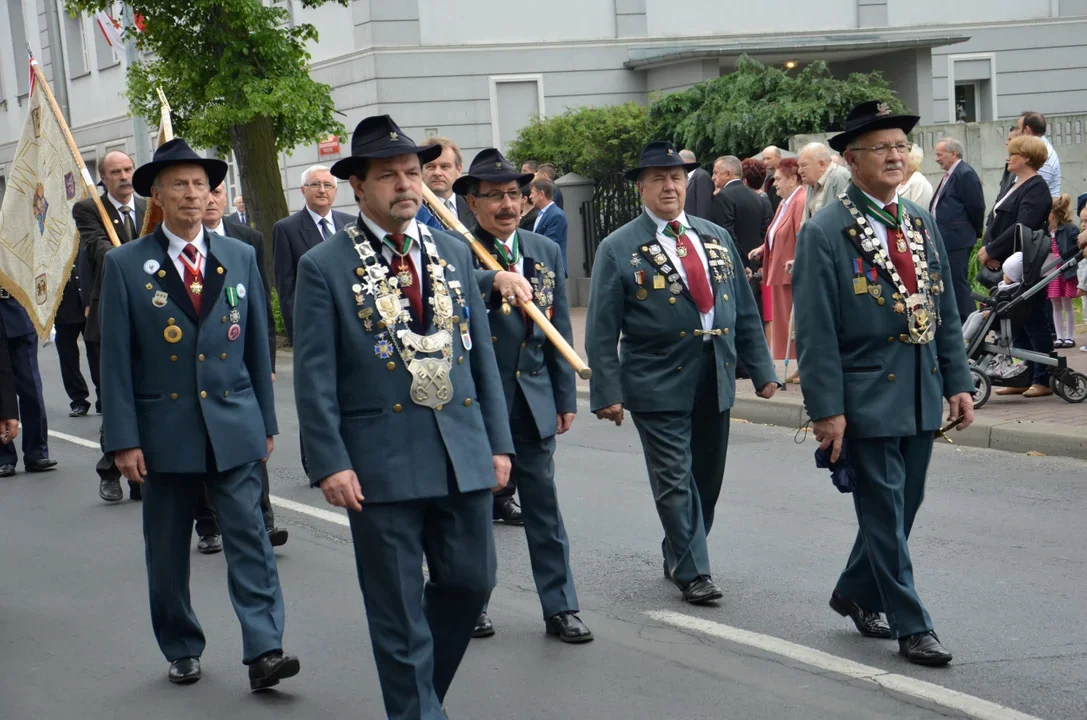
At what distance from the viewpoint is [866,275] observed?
568cm

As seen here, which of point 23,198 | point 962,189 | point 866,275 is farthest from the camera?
point 962,189

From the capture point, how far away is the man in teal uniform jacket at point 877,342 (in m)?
5.61

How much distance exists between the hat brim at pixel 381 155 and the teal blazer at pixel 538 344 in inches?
55.3

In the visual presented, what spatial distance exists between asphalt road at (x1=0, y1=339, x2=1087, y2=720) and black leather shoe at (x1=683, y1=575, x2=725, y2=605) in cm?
6

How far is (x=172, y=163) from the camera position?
5.93 metres

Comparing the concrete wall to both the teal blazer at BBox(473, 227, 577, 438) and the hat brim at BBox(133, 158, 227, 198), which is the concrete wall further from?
the hat brim at BBox(133, 158, 227, 198)

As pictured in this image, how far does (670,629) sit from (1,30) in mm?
40750

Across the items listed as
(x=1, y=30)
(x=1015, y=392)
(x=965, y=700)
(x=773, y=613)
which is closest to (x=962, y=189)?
(x=1015, y=392)

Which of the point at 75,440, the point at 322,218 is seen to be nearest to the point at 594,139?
the point at 75,440

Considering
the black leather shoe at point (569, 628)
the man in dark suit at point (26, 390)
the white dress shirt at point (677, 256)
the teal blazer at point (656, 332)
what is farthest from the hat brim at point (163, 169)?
the man in dark suit at point (26, 390)

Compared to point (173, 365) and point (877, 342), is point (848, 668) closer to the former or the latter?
point (877, 342)

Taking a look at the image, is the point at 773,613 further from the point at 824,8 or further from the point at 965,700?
the point at 824,8

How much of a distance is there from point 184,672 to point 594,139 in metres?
20.2

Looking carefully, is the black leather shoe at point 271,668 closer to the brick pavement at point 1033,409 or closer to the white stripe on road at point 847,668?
the white stripe on road at point 847,668
